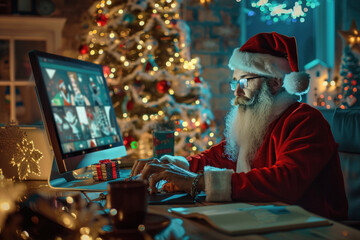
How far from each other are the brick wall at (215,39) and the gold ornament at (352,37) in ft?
4.15

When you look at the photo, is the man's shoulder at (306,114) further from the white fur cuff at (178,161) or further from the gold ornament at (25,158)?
the gold ornament at (25,158)

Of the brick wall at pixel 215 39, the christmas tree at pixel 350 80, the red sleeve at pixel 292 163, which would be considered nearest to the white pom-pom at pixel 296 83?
the red sleeve at pixel 292 163

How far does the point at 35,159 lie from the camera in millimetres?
1473

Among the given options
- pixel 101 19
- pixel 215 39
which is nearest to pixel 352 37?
pixel 215 39

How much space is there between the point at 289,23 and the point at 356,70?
0.93 meters

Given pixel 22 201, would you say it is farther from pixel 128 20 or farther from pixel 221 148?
pixel 128 20

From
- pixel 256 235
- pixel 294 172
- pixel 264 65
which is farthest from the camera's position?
pixel 264 65

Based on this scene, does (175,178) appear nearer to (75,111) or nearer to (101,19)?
(75,111)

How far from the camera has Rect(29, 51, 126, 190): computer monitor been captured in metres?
1.16

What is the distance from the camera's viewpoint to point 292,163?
1188 millimetres

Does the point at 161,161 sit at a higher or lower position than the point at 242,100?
lower

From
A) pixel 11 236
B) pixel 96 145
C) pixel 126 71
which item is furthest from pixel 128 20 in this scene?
pixel 11 236

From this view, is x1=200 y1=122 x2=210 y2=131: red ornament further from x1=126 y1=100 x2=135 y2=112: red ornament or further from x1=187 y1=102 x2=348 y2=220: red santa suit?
x1=187 y1=102 x2=348 y2=220: red santa suit

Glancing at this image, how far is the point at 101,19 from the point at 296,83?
2647 millimetres
